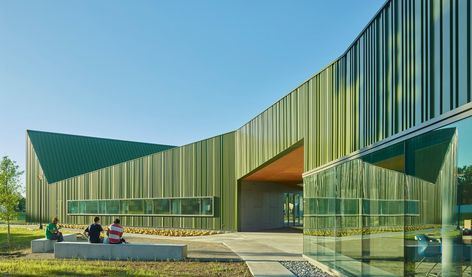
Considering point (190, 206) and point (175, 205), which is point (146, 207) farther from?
point (190, 206)

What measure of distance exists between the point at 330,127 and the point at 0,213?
2433 centimetres

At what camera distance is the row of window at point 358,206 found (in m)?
7.81

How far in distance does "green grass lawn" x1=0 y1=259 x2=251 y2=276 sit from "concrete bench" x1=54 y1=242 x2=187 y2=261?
826 mm

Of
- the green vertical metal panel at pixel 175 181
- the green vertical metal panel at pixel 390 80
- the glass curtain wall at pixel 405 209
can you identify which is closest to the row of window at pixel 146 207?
the green vertical metal panel at pixel 175 181

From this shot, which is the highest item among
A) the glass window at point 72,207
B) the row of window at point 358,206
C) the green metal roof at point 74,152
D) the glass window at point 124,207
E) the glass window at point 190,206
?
the green metal roof at point 74,152

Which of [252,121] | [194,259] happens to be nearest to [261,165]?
[252,121]

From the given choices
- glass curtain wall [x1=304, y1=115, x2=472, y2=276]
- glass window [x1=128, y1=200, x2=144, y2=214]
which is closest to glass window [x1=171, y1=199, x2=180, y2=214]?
glass window [x1=128, y1=200, x2=144, y2=214]

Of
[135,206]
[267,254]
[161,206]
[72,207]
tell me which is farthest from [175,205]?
[267,254]

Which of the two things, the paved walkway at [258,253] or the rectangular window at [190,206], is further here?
the rectangular window at [190,206]

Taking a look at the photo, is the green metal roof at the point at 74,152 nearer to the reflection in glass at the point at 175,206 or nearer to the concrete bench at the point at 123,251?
the reflection in glass at the point at 175,206

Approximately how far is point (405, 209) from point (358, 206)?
2818 mm

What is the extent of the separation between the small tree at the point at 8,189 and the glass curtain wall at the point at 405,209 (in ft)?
76.0

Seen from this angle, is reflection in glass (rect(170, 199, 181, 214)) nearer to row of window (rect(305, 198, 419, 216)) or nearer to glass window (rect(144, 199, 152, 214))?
glass window (rect(144, 199, 152, 214))

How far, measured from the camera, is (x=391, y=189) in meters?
8.58
